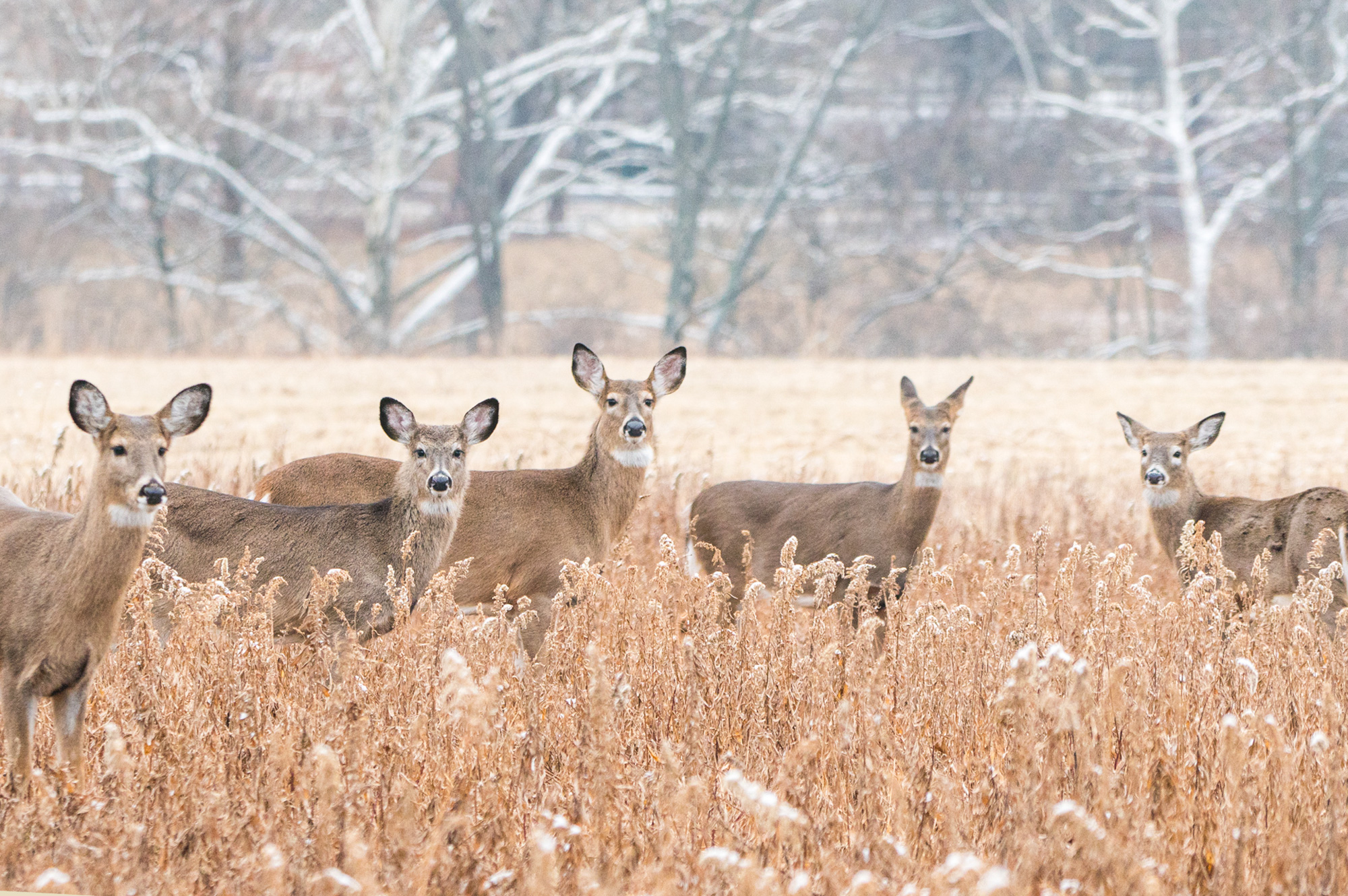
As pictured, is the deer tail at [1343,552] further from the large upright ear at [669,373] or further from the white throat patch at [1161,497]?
the large upright ear at [669,373]

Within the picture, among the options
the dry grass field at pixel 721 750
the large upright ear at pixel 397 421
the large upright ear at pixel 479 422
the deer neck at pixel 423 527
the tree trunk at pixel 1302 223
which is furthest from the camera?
the tree trunk at pixel 1302 223

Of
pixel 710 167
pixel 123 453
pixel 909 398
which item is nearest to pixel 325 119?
pixel 710 167

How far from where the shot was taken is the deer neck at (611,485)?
8016mm

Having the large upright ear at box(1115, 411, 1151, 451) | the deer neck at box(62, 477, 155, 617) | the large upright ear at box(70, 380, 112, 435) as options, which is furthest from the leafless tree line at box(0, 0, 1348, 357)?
the deer neck at box(62, 477, 155, 617)

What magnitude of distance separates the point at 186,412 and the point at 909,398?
4.32 metres

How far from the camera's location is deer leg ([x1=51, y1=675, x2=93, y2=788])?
16.4 feet

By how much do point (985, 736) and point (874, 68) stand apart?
38.0 meters

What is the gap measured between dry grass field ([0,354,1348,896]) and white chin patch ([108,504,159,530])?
316 millimetres

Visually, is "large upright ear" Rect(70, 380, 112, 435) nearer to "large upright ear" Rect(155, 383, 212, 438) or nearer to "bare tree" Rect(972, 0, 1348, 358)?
"large upright ear" Rect(155, 383, 212, 438)

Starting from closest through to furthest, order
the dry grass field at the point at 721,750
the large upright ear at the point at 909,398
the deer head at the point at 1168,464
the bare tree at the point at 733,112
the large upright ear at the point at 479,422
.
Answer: the dry grass field at the point at 721,750
the large upright ear at the point at 479,422
the large upright ear at the point at 909,398
the deer head at the point at 1168,464
the bare tree at the point at 733,112

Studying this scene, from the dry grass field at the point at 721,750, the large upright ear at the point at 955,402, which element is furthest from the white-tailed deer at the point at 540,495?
the large upright ear at the point at 955,402

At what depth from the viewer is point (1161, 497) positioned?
887 cm

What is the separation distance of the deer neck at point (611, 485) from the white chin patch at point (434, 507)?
3.89ft

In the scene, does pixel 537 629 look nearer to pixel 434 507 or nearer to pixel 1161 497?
pixel 434 507
